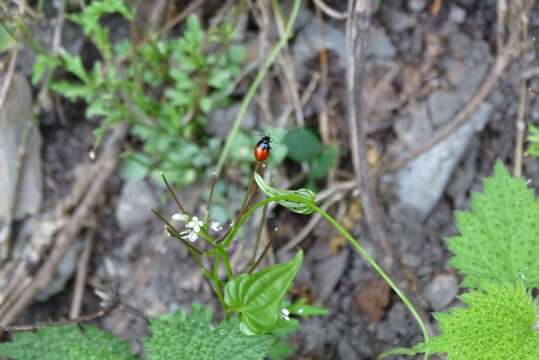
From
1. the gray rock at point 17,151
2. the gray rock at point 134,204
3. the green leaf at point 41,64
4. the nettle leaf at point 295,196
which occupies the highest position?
the green leaf at point 41,64

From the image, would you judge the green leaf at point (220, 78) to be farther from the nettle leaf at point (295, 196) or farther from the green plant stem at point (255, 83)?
the nettle leaf at point (295, 196)

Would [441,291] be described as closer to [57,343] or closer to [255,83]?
[255,83]

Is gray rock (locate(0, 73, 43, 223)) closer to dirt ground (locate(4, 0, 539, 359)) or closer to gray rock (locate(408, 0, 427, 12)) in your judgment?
dirt ground (locate(4, 0, 539, 359))

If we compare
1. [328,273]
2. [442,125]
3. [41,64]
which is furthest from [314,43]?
[41,64]

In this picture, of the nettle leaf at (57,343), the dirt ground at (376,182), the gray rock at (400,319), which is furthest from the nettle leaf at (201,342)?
the gray rock at (400,319)

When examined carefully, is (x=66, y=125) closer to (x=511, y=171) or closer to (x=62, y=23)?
(x=62, y=23)

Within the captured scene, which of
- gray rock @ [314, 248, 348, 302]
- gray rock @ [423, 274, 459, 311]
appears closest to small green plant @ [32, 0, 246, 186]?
gray rock @ [314, 248, 348, 302]
